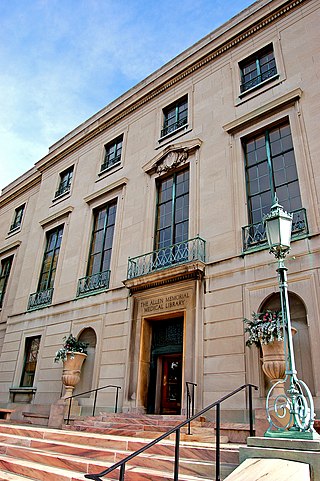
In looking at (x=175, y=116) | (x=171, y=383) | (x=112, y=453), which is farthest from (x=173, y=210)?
(x=112, y=453)

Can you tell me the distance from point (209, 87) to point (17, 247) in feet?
44.5

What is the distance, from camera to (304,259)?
31.0 ft

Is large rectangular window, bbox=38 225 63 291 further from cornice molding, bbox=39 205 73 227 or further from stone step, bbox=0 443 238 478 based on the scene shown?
stone step, bbox=0 443 238 478

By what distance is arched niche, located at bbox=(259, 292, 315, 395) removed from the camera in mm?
8617

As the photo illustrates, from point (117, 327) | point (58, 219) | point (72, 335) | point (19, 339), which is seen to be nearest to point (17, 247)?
point (58, 219)

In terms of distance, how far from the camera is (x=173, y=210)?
45.0 ft

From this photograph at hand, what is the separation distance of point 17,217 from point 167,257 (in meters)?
14.3

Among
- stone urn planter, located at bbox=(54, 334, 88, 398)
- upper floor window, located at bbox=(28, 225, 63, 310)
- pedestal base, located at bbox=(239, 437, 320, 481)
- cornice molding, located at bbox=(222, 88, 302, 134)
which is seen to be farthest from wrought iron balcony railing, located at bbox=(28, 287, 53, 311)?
pedestal base, located at bbox=(239, 437, 320, 481)

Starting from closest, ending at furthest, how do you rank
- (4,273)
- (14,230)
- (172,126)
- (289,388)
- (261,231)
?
(289,388)
(261,231)
(172,126)
(4,273)
(14,230)

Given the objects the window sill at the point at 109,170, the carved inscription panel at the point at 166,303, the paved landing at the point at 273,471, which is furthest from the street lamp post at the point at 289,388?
the window sill at the point at 109,170

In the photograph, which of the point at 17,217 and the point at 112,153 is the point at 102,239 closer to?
the point at 112,153

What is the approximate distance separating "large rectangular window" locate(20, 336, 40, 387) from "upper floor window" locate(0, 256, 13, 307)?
15.7 feet

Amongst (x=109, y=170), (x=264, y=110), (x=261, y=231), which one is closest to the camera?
(x=261, y=231)

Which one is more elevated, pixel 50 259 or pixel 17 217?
pixel 17 217
